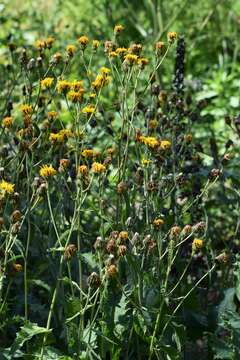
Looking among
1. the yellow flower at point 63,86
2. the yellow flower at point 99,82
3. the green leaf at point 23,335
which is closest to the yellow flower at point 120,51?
the yellow flower at point 99,82

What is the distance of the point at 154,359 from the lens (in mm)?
3031

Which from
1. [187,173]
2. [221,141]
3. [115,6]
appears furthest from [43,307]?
[115,6]

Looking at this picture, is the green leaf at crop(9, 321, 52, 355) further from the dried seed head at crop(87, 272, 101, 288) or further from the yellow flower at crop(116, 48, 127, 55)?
the yellow flower at crop(116, 48, 127, 55)

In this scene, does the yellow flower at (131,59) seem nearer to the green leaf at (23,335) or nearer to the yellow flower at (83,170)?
the yellow flower at (83,170)

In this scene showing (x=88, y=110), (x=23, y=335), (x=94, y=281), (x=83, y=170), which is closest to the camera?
(x=94, y=281)

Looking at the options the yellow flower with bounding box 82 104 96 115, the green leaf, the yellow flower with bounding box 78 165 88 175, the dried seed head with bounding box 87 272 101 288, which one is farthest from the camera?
the yellow flower with bounding box 82 104 96 115

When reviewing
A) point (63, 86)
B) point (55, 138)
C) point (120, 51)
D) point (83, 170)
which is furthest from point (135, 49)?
point (83, 170)

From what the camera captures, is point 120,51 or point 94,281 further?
point 120,51

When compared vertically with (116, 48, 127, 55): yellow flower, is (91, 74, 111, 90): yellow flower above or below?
below

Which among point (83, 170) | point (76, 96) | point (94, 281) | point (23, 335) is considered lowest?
point (23, 335)

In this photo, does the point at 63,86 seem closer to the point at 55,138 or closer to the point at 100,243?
the point at 55,138

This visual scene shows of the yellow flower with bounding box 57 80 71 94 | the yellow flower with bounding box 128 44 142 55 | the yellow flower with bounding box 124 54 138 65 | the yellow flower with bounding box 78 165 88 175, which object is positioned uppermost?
the yellow flower with bounding box 128 44 142 55

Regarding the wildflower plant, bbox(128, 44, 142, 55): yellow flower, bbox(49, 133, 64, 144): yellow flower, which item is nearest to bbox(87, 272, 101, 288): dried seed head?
the wildflower plant

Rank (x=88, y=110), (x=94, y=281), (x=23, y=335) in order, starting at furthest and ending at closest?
(x=88, y=110)
(x=23, y=335)
(x=94, y=281)
